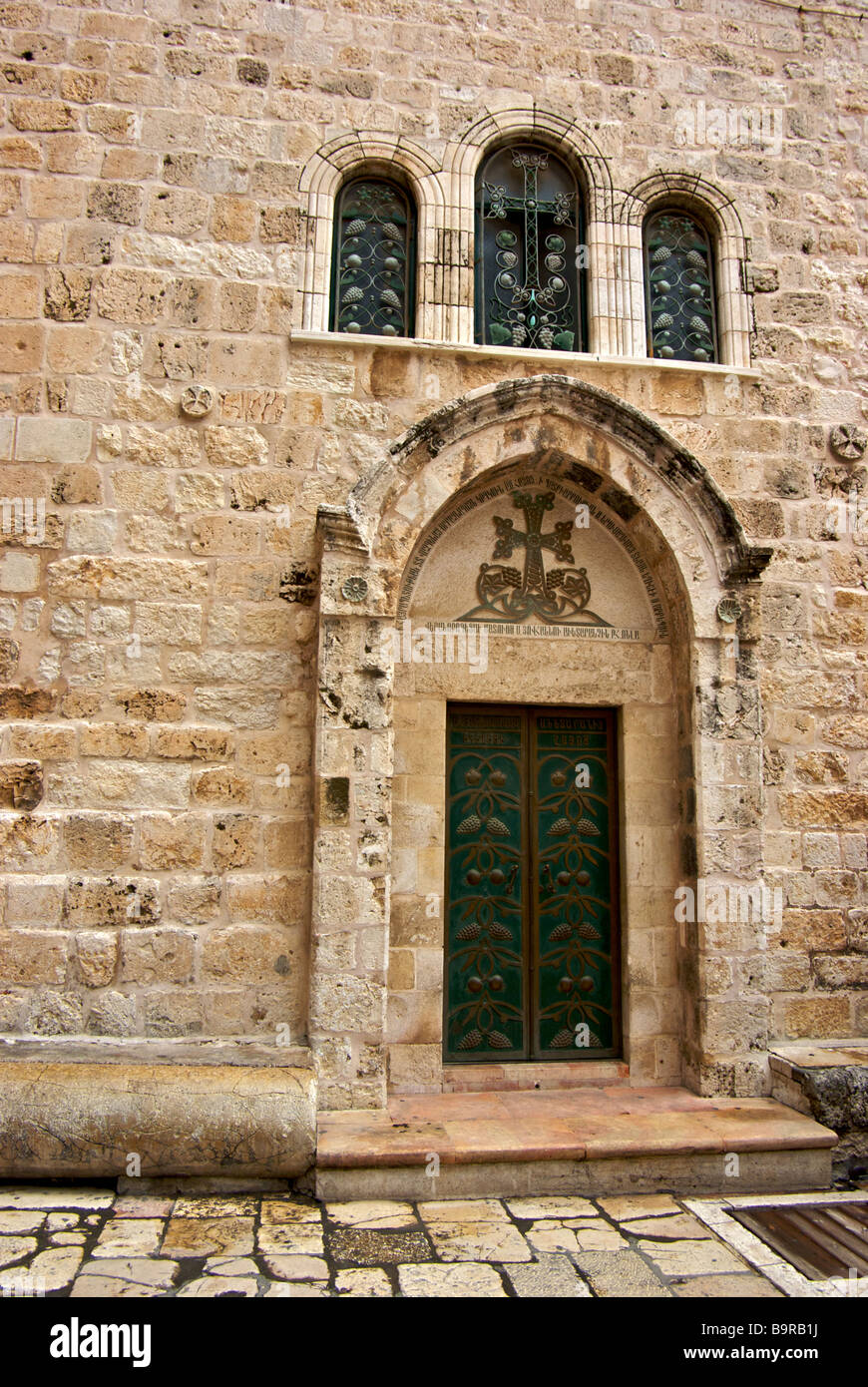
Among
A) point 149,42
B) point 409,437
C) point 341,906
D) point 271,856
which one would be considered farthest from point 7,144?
point 341,906

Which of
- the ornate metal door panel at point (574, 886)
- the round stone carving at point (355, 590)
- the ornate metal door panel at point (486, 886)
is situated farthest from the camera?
the ornate metal door panel at point (574, 886)

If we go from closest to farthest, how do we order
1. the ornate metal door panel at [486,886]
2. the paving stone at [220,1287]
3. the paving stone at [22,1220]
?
the paving stone at [220,1287]
the paving stone at [22,1220]
the ornate metal door panel at [486,886]

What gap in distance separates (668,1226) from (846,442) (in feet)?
14.7

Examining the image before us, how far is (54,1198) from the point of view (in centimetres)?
391

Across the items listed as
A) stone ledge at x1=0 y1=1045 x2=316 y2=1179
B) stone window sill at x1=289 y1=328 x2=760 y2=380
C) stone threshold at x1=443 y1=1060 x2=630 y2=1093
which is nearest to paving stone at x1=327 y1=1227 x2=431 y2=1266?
stone ledge at x1=0 y1=1045 x2=316 y2=1179

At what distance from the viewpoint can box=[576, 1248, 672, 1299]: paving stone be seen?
10.7 ft

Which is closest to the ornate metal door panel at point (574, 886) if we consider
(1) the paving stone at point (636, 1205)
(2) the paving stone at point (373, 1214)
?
(1) the paving stone at point (636, 1205)

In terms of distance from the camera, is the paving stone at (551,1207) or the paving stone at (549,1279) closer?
A: the paving stone at (549,1279)

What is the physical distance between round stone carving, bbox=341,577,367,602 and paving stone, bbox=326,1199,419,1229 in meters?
2.84

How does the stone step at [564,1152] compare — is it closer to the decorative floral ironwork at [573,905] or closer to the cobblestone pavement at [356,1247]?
the cobblestone pavement at [356,1247]

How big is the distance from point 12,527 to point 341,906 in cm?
271

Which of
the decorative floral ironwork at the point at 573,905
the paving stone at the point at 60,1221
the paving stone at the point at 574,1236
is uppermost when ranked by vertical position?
the decorative floral ironwork at the point at 573,905

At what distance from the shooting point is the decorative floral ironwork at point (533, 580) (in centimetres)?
554

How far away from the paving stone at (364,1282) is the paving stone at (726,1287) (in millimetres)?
1040
